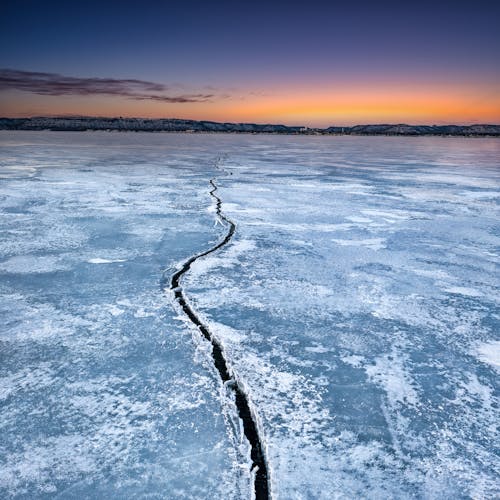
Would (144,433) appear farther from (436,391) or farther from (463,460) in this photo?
(436,391)

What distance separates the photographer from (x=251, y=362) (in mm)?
1799

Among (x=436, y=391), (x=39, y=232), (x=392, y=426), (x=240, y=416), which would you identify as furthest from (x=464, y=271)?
(x=39, y=232)

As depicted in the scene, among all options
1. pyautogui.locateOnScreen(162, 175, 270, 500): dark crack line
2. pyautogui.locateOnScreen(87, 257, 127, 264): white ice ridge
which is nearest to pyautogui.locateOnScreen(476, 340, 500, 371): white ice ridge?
pyautogui.locateOnScreen(162, 175, 270, 500): dark crack line

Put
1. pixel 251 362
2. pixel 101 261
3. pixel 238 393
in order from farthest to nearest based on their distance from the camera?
pixel 101 261, pixel 251 362, pixel 238 393

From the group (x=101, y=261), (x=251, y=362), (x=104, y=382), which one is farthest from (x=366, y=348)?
(x=101, y=261)

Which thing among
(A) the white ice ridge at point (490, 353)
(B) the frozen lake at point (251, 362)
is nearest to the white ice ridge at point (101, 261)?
(B) the frozen lake at point (251, 362)

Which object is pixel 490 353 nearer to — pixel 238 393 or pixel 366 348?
pixel 366 348

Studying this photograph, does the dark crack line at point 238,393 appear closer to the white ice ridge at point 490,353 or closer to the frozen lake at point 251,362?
the frozen lake at point 251,362

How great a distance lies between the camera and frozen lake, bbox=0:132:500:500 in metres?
1.24

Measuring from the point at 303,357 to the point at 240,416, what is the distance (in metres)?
0.50

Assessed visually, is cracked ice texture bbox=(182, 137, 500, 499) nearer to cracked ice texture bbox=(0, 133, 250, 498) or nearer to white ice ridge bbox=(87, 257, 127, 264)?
cracked ice texture bbox=(0, 133, 250, 498)

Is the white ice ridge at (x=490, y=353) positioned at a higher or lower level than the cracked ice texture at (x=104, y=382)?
higher

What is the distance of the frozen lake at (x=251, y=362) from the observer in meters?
1.24

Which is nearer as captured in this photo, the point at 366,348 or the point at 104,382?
the point at 104,382
